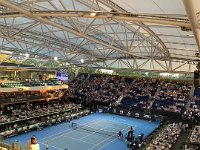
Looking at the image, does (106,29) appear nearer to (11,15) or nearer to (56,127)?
(11,15)

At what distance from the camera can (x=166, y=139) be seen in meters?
28.9

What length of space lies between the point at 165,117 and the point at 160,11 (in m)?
28.9

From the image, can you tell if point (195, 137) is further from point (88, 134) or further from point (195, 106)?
point (195, 106)

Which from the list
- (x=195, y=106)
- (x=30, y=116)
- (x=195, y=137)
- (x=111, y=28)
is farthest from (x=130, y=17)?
(x=195, y=106)

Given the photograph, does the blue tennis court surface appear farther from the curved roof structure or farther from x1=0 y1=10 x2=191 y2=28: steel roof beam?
x1=0 y1=10 x2=191 y2=28: steel roof beam

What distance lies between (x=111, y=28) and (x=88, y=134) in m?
14.9

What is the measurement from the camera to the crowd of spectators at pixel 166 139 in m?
25.7

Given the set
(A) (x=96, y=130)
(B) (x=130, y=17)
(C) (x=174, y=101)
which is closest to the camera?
(B) (x=130, y=17)

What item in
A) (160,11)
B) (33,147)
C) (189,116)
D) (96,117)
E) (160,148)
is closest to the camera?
(33,147)

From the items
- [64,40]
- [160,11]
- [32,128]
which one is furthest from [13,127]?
[160,11]

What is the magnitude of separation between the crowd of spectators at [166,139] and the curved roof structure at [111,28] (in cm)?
919

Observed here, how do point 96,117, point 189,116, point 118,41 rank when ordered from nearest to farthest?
→ point 118,41, point 189,116, point 96,117

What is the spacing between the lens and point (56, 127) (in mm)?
37250

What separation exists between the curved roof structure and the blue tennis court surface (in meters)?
9.98
